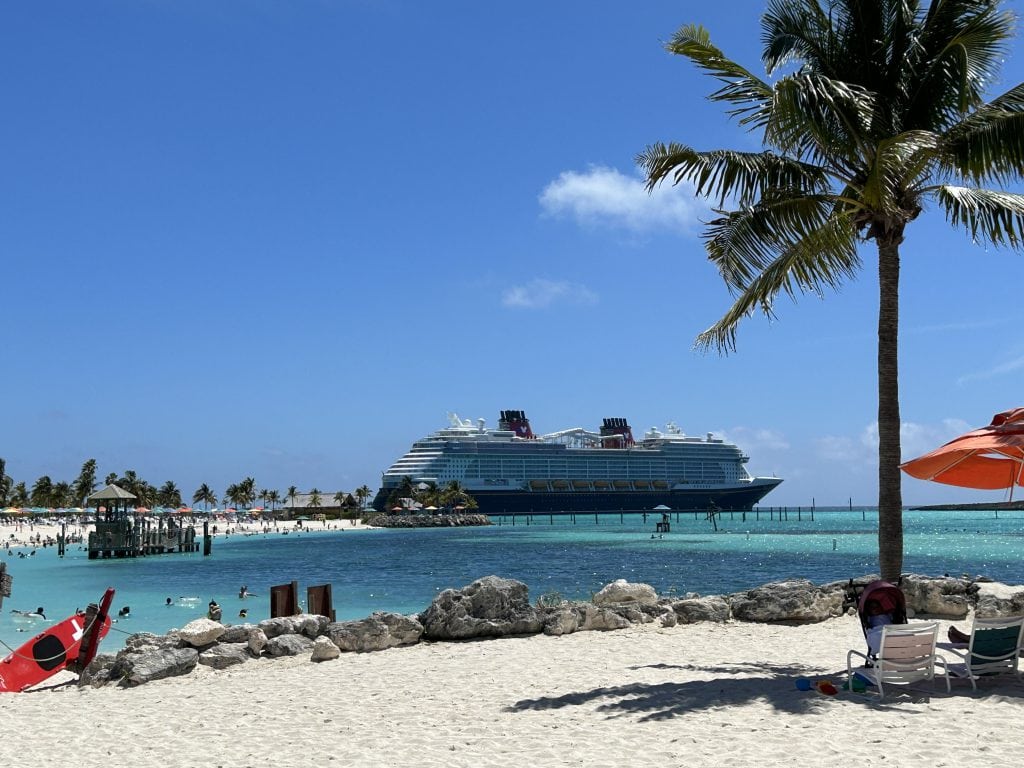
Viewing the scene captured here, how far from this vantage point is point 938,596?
938 centimetres

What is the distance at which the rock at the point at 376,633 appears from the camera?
8.46 meters

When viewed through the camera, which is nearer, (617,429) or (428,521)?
(428,521)

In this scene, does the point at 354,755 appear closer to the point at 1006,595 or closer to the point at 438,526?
the point at 1006,595

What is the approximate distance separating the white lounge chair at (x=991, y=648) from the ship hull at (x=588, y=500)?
83.5 m

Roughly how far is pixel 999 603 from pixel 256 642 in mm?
7463

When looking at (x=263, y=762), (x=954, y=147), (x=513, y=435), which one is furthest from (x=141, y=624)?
(x=513, y=435)

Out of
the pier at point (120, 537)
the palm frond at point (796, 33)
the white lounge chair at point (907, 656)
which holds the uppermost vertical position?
the palm frond at point (796, 33)

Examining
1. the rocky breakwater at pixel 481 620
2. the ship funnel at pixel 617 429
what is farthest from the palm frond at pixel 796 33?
the ship funnel at pixel 617 429

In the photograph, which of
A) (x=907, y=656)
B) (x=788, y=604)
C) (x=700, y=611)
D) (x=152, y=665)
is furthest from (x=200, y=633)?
(x=907, y=656)

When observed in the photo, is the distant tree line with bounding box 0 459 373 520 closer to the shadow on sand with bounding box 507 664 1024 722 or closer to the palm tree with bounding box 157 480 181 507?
the palm tree with bounding box 157 480 181 507

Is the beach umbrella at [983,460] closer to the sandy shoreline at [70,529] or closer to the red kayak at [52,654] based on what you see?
the red kayak at [52,654]

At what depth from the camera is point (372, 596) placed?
1916 cm

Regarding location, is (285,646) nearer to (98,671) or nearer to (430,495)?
(98,671)

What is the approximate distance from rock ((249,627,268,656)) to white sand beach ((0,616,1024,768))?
0.39 metres
